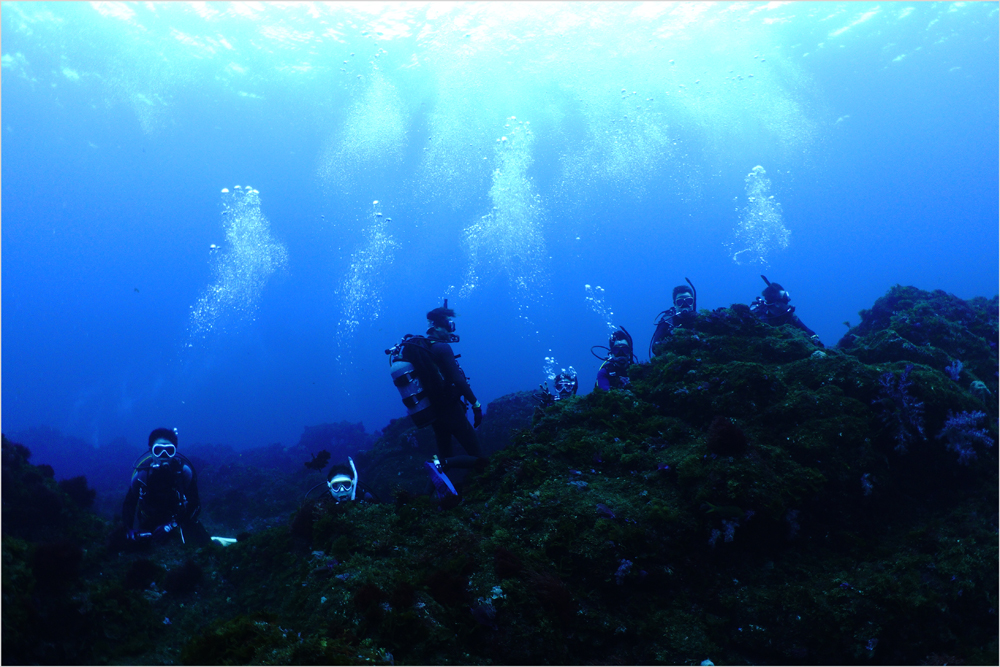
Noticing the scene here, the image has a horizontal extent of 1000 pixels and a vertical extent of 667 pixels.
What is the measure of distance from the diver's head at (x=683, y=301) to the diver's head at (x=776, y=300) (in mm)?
2169

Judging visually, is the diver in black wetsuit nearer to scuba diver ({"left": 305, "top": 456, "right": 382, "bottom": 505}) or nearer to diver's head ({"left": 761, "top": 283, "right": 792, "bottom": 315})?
scuba diver ({"left": 305, "top": 456, "right": 382, "bottom": 505})

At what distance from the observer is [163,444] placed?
23.3 feet

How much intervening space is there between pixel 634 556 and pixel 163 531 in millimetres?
7801

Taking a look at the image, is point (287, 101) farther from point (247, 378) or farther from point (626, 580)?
point (247, 378)

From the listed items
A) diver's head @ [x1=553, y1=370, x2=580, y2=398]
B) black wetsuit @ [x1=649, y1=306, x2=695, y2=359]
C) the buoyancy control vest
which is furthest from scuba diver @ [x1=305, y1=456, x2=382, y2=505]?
black wetsuit @ [x1=649, y1=306, x2=695, y2=359]

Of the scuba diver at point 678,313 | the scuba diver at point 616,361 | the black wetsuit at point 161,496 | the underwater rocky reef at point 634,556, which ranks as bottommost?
the underwater rocky reef at point 634,556

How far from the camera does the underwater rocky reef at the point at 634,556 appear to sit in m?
2.94

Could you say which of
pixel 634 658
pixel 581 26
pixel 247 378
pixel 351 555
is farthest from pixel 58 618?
pixel 247 378

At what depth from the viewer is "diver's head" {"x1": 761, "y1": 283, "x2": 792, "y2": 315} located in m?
10.4

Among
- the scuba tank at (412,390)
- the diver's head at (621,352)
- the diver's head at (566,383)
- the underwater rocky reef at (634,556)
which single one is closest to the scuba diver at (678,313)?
the diver's head at (621,352)

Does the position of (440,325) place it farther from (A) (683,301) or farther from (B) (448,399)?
(A) (683,301)

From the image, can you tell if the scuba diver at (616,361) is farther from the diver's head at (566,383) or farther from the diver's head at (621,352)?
the diver's head at (566,383)

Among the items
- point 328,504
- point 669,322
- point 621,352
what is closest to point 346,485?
point 328,504

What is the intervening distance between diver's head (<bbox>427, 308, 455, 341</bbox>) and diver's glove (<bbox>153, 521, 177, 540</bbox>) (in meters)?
5.53
